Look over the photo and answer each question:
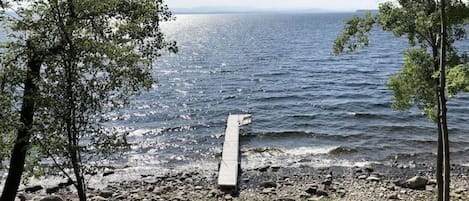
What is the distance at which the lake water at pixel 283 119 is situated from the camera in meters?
28.8

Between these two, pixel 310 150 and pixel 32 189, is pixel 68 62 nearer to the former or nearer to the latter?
pixel 32 189

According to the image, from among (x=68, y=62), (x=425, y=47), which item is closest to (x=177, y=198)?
(x=68, y=62)

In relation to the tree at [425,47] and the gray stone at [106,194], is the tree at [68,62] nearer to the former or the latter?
the tree at [425,47]

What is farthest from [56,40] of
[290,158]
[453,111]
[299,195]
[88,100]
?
[453,111]

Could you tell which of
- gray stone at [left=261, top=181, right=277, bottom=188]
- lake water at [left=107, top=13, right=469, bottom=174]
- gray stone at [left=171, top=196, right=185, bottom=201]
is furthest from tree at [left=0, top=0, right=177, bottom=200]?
lake water at [left=107, top=13, right=469, bottom=174]

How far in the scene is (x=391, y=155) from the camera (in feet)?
92.3

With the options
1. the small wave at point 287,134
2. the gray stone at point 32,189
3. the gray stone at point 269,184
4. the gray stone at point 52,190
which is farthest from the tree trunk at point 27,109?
the small wave at point 287,134

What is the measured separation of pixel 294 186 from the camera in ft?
76.3

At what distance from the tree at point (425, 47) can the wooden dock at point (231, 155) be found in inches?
374

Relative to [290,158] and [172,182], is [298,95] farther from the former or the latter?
[172,182]

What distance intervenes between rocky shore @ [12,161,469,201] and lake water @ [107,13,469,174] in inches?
67.6

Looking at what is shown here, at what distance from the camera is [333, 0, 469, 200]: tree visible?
13906 millimetres

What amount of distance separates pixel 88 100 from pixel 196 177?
46.0 feet

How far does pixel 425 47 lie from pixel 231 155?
45.4 ft
